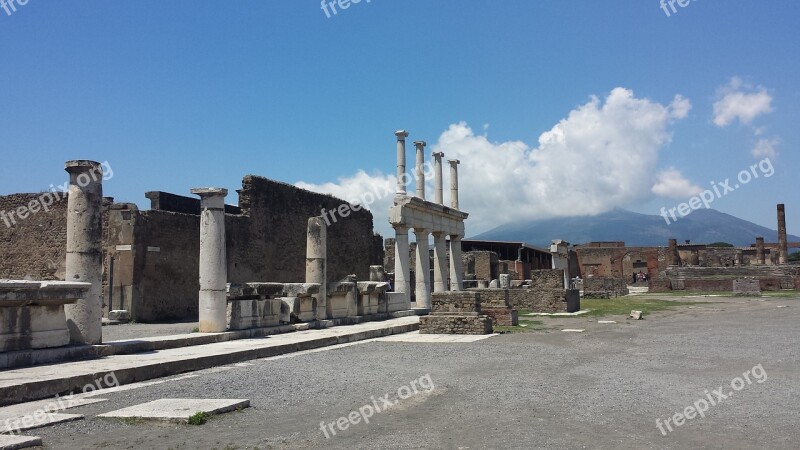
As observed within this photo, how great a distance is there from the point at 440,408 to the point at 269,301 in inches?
341

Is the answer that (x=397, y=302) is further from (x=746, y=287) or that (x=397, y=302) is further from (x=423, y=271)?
(x=746, y=287)

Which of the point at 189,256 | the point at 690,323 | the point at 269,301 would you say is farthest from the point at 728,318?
the point at 189,256

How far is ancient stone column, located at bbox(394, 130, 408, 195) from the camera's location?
21.4m

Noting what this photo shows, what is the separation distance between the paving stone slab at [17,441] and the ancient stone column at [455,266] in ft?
67.8

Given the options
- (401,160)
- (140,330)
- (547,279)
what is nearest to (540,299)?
(547,279)

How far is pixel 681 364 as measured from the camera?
394 inches

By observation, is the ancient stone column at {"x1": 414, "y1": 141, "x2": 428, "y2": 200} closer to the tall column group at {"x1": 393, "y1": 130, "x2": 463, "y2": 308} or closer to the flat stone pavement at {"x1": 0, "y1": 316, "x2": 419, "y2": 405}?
the tall column group at {"x1": 393, "y1": 130, "x2": 463, "y2": 308}

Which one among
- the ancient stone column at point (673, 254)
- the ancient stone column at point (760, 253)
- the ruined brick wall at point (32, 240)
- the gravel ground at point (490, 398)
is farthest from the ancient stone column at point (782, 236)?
the ruined brick wall at point (32, 240)

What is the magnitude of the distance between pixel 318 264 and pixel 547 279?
12.6 metres

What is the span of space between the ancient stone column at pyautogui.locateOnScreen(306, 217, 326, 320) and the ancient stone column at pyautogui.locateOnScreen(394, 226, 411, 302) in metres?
4.41

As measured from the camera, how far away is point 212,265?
518 inches

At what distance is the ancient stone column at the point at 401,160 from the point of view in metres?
21.4

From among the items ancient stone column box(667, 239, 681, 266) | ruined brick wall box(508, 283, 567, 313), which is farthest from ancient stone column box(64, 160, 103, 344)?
ancient stone column box(667, 239, 681, 266)

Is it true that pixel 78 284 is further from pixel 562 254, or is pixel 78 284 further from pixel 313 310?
pixel 562 254
